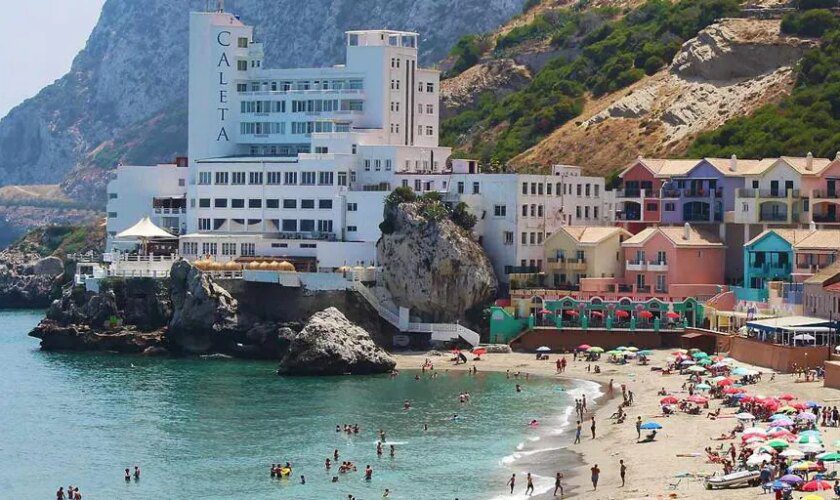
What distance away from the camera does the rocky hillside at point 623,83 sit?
505ft

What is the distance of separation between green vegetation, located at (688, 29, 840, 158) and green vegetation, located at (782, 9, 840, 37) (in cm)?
530

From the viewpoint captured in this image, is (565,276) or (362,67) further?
(362,67)

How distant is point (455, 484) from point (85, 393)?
33327 mm

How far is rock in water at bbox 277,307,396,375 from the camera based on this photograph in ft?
360

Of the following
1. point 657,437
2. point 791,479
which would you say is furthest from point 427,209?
point 791,479

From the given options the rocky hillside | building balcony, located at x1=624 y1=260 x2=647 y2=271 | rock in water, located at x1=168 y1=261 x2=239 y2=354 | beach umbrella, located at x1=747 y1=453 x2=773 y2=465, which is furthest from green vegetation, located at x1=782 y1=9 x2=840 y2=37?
beach umbrella, located at x1=747 y1=453 x2=773 y2=465

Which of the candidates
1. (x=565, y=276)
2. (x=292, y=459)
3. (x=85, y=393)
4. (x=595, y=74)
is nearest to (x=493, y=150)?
(x=595, y=74)

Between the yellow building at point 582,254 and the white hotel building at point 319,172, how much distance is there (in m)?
1.33

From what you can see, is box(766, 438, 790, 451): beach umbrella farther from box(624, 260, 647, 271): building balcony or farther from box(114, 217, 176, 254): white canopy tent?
box(114, 217, 176, 254): white canopy tent

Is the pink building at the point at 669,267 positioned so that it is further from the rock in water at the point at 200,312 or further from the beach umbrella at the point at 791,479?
the beach umbrella at the point at 791,479

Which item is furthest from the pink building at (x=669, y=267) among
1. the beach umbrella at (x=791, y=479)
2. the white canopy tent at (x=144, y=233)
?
the beach umbrella at (x=791, y=479)

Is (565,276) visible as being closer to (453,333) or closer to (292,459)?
(453,333)

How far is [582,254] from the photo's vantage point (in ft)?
404

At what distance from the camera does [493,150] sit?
165125 millimetres
